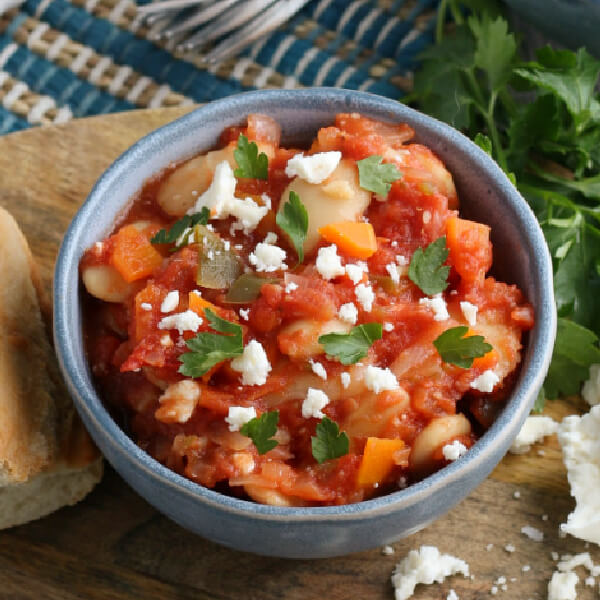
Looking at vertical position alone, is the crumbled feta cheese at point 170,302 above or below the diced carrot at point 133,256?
below

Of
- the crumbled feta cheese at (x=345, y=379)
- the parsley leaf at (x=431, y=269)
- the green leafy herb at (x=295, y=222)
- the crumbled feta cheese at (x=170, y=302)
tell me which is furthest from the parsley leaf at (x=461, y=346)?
the crumbled feta cheese at (x=170, y=302)

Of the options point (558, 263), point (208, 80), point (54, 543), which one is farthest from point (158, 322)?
point (208, 80)

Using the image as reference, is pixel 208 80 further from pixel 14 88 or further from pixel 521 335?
pixel 521 335

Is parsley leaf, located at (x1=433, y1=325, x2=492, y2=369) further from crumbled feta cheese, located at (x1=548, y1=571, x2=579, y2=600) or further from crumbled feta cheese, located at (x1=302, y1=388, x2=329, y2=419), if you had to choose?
crumbled feta cheese, located at (x1=548, y1=571, x2=579, y2=600)

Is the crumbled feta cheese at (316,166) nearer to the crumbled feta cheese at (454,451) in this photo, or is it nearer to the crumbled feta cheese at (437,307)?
the crumbled feta cheese at (437,307)

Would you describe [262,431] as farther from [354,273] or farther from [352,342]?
[354,273]

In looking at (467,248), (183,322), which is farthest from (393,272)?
(183,322)

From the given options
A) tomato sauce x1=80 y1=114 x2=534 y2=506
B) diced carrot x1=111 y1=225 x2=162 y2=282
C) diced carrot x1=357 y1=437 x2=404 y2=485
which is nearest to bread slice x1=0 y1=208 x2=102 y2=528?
tomato sauce x1=80 y1=114 x2=534 y2=506
